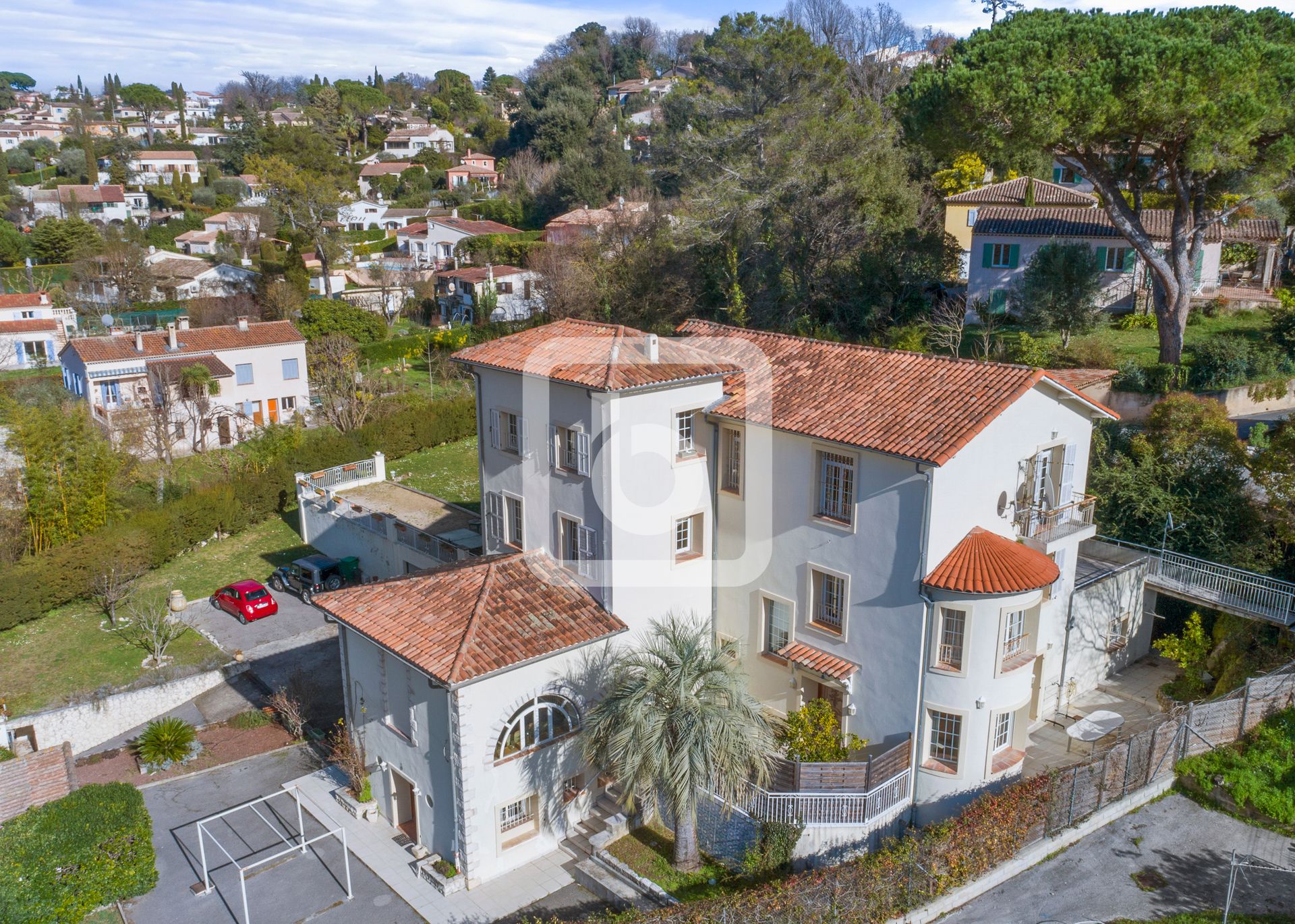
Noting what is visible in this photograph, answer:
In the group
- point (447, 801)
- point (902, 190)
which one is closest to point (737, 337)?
point (447, 801)

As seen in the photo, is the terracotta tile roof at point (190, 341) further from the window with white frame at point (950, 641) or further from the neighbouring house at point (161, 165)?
the neighbouring house at point (161, 165)

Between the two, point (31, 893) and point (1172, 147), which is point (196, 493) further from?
point (1172, 147)

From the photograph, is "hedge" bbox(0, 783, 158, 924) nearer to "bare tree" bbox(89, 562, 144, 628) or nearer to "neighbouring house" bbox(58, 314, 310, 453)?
"bare tree" bbox(89, 562, 144, 628)

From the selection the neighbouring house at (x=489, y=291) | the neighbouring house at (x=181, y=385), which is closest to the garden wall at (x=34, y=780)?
the neighbouring house at (x=181, y=385)

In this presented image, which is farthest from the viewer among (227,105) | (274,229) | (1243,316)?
(227,105)

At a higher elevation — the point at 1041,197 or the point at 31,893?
the point at 1041,197
